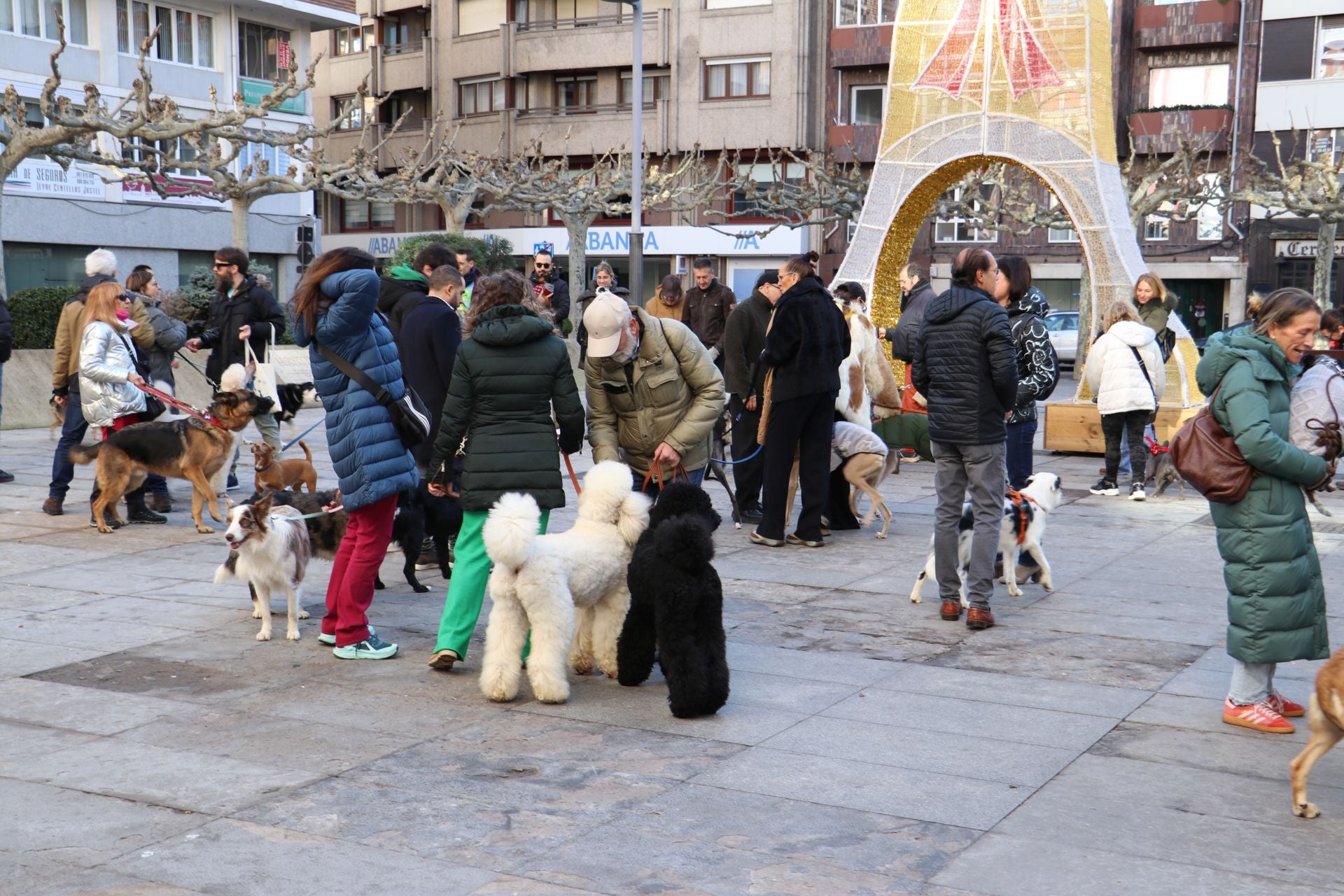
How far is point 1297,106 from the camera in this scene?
4000 cm

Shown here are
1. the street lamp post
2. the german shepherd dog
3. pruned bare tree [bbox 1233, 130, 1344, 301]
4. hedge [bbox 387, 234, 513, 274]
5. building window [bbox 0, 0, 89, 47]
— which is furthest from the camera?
hedge [bbox 387, 234, 513, 274]

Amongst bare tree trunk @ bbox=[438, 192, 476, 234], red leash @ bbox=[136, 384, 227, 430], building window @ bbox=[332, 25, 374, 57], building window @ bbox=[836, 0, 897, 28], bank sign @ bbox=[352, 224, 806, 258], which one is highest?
building window @ bbox=[332, 25, 374, 57]

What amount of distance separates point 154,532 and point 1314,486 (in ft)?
26.1

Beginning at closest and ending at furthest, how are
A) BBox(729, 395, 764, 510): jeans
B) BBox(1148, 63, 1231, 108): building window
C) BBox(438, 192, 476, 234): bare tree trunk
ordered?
1. BBox(729, 395, 764, 510): jeans
2. BBox(438, 192, 476, 234): bare tree trunk
3. BBox(1148, 63, 1231, 108): building window

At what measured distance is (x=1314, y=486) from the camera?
17.3 feet

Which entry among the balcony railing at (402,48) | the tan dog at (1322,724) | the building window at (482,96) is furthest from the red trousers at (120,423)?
the balcony railing at (402,48)

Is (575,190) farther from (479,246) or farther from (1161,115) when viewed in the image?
(1161,115)

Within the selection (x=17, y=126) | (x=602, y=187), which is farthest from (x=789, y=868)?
(x=602, y=187)

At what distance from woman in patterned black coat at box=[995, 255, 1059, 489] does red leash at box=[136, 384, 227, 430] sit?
571 centimetres

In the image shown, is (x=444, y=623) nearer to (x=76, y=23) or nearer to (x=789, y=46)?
(x=76, y=23)

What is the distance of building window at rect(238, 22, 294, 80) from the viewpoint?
1596 inches

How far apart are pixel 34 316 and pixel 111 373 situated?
9.56m

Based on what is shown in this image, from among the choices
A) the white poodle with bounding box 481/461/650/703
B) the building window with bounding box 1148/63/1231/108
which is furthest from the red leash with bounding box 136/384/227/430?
the building window with bounding box 1148/63/1231/108

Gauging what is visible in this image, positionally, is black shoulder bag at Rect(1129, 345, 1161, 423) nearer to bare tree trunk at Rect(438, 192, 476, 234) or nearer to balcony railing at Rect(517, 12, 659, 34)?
bare tree trunk at Rect(438, 192, 476, 234)
